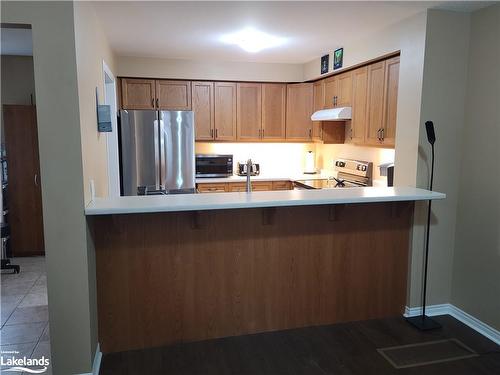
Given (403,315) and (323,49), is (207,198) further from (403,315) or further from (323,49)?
(323,49)

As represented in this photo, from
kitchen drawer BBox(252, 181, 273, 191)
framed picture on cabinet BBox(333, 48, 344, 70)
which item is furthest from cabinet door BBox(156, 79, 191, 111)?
framed picture on cabinet BBox(333, 48, 344, 70)

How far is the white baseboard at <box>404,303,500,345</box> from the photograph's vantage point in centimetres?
288

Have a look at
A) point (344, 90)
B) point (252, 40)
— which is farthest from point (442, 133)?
point (252, 40)

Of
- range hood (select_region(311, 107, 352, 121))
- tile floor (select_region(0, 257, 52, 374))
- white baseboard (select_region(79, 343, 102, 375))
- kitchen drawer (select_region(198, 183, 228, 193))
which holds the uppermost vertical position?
range hood (select_region(311, 107, 352, 121))

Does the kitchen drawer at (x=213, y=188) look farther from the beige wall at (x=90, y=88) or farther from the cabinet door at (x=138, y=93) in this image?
the beige wall at (x=90, y=88)

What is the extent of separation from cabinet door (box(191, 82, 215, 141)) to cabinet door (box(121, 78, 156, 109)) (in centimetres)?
51

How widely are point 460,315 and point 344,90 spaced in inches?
97.5

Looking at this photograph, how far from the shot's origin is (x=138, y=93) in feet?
15.8

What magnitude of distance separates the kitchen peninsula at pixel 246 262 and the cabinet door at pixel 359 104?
1.13 metres

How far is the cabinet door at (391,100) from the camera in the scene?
3402mm

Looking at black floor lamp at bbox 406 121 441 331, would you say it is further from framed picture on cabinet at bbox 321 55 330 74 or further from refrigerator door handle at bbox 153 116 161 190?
refrigerator door handle at bbox 153 116 161 190

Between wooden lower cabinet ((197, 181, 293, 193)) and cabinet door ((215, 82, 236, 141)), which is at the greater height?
cabinet door ((215, 82, 236, 141))

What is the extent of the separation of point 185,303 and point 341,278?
1208mm

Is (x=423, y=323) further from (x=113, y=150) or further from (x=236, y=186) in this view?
(x=113, y=150)
